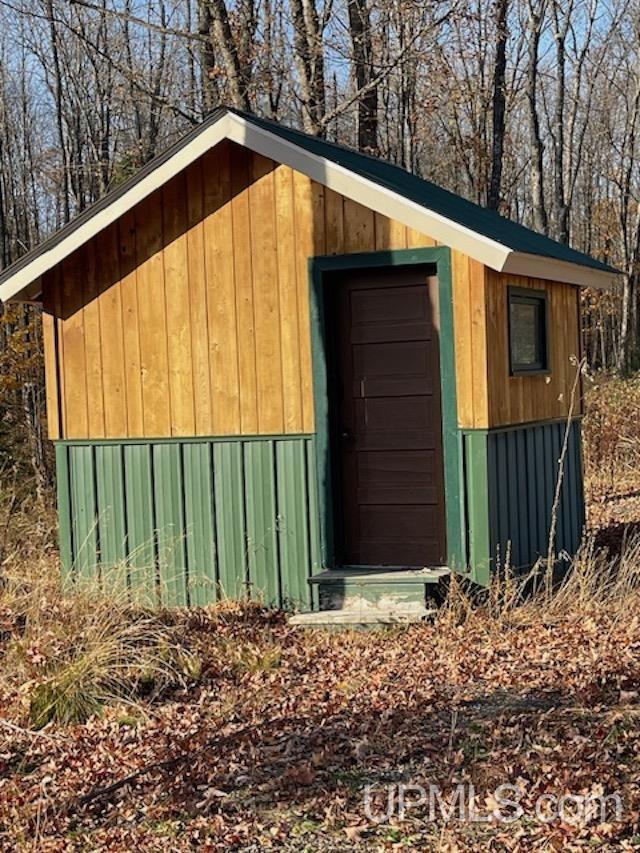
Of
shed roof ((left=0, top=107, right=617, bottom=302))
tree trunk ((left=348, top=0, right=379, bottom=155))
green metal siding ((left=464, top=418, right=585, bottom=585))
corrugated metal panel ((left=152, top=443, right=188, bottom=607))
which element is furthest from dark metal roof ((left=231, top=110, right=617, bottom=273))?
tree trunk ((left=348, top=0, right=379, bottom=155))

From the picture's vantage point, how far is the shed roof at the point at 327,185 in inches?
306

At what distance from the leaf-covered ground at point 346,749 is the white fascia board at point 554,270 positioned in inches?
103

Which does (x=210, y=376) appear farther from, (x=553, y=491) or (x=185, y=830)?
(x=185, y=830)

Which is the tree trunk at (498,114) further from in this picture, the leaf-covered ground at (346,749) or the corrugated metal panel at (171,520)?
the leaf-covered ground at (346,749)

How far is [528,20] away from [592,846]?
22.7 m

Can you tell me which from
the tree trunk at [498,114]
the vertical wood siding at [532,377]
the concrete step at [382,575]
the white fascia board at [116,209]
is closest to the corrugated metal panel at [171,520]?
the concrete step at [382,575]

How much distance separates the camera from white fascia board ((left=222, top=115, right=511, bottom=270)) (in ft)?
25.1

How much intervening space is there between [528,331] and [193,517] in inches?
127

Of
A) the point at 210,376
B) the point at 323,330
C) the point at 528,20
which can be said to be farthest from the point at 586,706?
the point at 528,20

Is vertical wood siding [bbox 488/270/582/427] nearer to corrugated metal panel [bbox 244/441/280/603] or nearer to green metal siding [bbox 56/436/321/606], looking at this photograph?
green metal siding [bbox 56/436/321/606]

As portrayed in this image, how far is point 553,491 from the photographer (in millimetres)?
9695

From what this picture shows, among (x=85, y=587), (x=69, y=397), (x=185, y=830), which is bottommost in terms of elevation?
(x=185, y=830)
